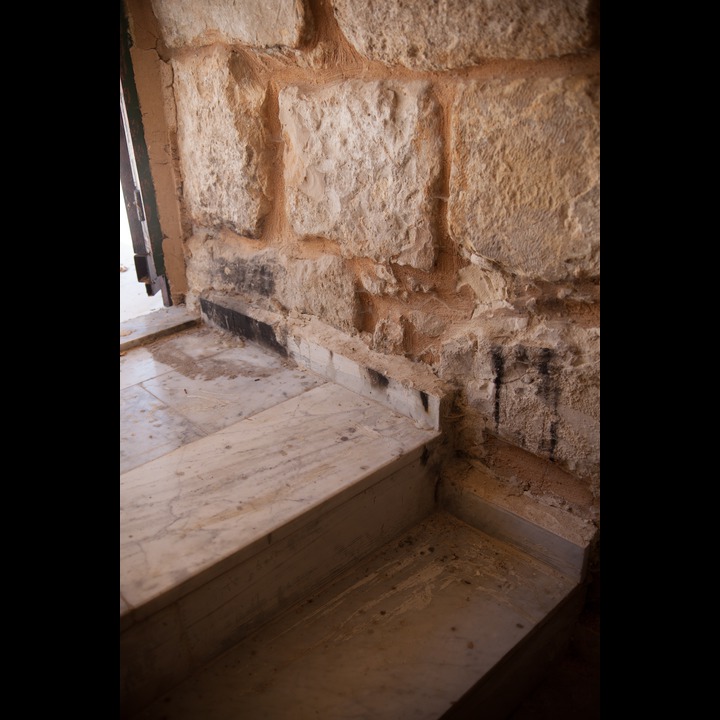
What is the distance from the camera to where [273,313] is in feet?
6.47

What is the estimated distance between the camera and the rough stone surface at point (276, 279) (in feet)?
5.69

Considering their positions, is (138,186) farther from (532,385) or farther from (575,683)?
(575,683)

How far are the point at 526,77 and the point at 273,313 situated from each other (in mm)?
1081

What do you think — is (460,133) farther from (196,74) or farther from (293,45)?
(196,74)

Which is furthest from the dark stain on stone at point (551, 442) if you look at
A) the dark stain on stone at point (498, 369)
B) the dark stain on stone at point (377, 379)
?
the dark stain on stone at point (377, 379)

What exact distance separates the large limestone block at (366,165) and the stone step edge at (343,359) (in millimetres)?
276

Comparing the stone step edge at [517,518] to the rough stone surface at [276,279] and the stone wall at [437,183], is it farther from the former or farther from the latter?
the rough stone surface at [276,279]

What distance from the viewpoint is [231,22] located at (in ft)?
5.47

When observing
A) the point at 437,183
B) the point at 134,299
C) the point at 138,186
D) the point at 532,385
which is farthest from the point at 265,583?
the point at 134,299

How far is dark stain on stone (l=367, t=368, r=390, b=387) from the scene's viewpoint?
1.61 m

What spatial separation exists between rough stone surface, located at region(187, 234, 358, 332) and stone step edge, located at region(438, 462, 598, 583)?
1.75 feet

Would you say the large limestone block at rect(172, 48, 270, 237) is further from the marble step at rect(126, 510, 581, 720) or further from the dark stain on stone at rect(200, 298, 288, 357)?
the marble step at rect(126, 510, 581, 720)

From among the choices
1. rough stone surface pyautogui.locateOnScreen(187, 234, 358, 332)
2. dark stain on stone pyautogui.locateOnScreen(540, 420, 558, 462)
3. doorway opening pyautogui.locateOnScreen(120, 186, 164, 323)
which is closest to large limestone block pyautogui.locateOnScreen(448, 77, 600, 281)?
dark stain on stone pyautogui.locateOnScreen(540, 420, 558, 462)

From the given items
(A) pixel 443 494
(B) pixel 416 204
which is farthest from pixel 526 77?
(A) pixel 443 494
